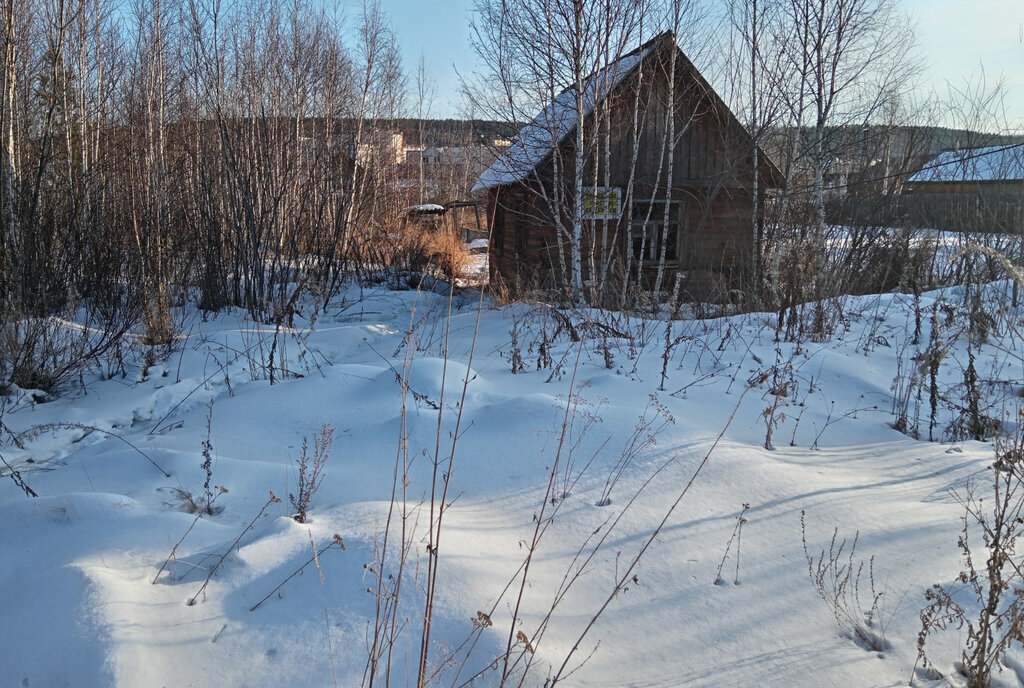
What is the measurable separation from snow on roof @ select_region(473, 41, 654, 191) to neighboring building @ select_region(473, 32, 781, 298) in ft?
0.10

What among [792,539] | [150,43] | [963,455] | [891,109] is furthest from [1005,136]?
[150,43]

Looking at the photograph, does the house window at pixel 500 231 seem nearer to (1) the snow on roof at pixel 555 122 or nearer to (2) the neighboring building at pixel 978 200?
(1) the snow on roof at pixel 555 122

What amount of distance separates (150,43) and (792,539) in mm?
12130

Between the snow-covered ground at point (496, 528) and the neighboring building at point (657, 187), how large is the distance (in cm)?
572

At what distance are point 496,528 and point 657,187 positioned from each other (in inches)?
357

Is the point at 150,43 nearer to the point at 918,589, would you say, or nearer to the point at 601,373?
the point at 601,373

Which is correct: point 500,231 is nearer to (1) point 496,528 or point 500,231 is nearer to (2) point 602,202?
(2) point 602,202

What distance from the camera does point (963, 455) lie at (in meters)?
4.00

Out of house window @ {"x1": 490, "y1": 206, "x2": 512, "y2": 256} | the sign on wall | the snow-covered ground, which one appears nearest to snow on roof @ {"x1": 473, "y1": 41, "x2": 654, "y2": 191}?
the sign on wall

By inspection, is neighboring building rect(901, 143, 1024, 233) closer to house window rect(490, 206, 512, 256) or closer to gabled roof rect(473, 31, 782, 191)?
gabled roof rect(473, 31, 782, 191)

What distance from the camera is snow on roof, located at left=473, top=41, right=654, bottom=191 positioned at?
9290 mm

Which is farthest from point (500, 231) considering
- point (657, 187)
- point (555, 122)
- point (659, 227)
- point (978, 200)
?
point (978, 200)

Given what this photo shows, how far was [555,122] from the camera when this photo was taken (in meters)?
9.57

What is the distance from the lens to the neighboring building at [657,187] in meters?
10.6
